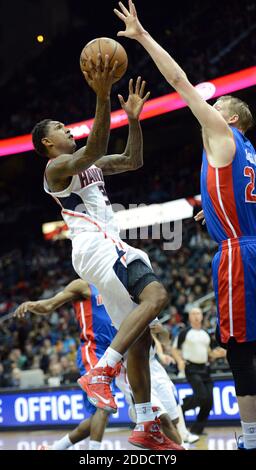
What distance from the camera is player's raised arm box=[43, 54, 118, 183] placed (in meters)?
4.45

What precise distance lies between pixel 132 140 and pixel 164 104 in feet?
36.6

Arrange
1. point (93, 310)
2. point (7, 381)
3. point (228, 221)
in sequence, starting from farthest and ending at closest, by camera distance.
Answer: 1. point (7, 381)
2. point (93, 310)
3. point (228, 221)

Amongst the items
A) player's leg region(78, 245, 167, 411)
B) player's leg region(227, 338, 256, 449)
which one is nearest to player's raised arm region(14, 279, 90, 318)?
player's leg region(78, 245, 167, 411)

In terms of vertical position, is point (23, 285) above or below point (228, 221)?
above

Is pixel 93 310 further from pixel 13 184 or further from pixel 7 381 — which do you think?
pixel 13 184

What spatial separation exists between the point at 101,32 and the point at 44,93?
2708mm

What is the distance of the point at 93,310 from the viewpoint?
23.0ft

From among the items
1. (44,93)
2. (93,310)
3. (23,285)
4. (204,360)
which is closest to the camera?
(93,310)

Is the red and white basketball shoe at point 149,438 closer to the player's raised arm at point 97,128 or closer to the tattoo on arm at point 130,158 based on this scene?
the player's raised arm at point 97,128

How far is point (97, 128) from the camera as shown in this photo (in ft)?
14.9

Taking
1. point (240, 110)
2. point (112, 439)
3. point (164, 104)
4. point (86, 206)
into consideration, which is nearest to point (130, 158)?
point (86, 206)

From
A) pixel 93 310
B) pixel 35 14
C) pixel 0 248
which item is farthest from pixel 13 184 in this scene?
pixel 93 310

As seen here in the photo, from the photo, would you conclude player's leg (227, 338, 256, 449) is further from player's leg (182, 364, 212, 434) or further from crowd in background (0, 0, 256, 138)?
crowd in background (0, 0, 256, 138)

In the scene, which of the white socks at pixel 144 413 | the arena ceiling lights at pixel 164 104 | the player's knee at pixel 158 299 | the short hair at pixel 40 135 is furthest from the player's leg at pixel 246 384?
the arena ceiling lights at pixel 164 104
